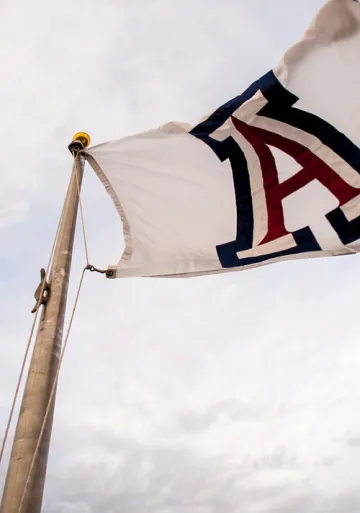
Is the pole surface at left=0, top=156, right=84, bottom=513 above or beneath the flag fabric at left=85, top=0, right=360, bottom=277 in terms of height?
beneath

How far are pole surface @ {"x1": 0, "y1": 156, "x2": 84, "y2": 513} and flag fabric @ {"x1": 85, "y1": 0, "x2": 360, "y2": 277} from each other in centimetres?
88

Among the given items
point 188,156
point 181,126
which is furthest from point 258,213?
point 181,126

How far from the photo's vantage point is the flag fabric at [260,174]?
638cm

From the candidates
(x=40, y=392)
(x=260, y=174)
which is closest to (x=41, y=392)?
(x=40, y=392)

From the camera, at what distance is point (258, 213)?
6.77 meters

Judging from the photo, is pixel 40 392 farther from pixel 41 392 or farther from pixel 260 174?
pixel 260 174

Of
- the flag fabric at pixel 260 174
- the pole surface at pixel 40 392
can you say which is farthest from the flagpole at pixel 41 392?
the flag fabric at pixel 260 174

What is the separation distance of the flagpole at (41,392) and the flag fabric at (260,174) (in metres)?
0.88

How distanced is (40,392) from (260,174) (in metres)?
4.55

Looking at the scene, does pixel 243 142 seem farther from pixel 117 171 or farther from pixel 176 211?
pixel 117 171

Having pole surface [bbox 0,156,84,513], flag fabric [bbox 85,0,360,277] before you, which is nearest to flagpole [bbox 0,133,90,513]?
pole surface [bbox 0,156,84,513]

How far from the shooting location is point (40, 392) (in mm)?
4754

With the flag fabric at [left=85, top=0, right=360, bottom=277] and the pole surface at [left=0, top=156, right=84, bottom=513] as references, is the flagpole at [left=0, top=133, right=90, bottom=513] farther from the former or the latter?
the flag fabric at [left=85, top=0, right=360, bottom=277]

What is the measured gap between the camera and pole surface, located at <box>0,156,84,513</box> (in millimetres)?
4152
